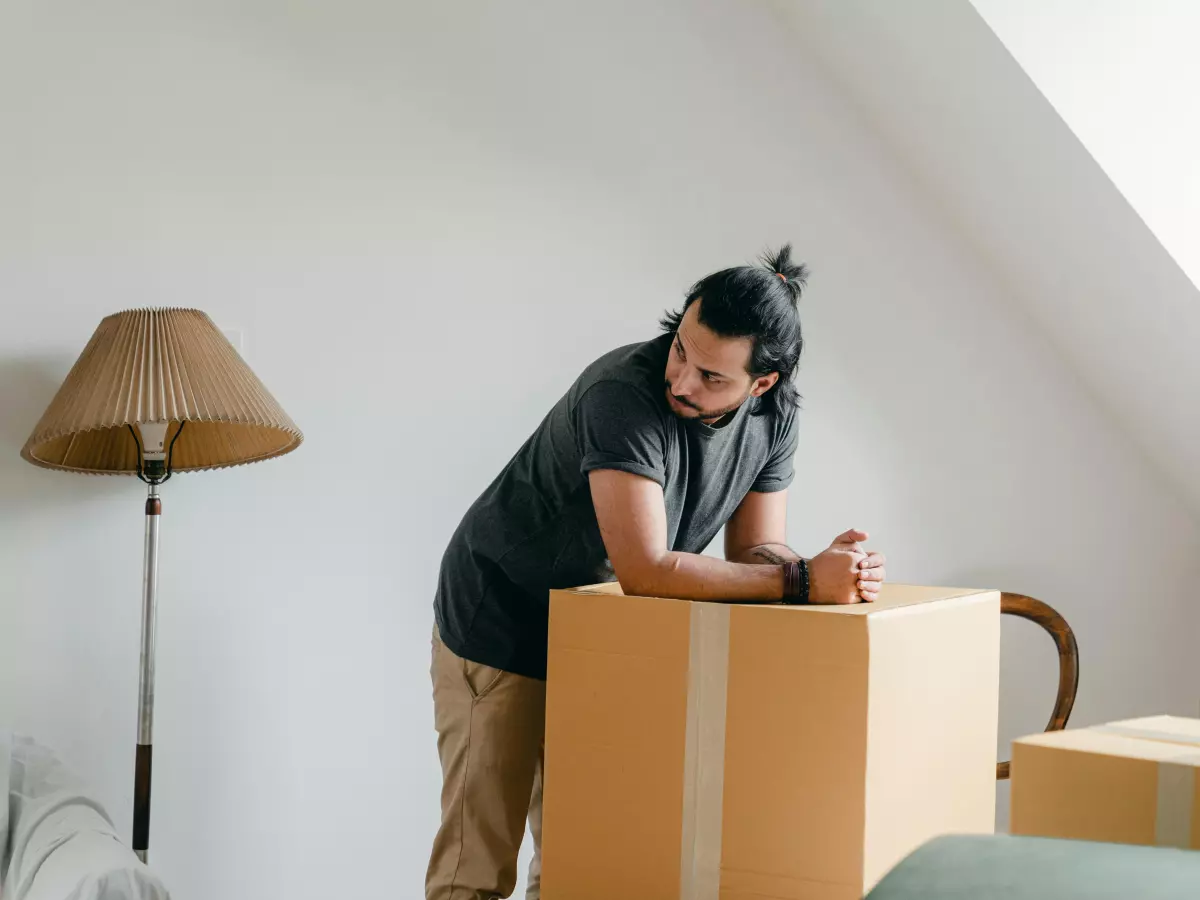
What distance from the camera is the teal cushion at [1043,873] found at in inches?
19.8

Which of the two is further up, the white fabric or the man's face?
the man's face

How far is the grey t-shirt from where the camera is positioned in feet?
4.39

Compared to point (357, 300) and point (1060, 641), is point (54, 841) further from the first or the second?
point (1060, 641)

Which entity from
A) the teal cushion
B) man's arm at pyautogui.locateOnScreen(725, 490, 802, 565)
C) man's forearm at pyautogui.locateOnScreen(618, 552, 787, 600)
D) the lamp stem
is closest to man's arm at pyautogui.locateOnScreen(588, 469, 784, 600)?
man's forearm at pyautogui.locateOnScreen(618, 552, 787, 600)

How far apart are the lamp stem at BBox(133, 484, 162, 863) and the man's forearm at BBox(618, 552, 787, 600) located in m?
0.95

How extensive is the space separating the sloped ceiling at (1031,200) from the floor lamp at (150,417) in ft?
5.01

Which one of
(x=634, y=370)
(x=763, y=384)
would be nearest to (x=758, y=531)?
(x=763, y=384)

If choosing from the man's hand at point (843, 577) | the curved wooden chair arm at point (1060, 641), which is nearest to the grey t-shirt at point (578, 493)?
the man's hand at point (843, 577)

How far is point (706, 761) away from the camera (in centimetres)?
111

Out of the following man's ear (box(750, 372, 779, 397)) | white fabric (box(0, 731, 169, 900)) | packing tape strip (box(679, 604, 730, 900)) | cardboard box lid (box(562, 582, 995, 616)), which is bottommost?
white fabric (box(0, 731, 169, 900))

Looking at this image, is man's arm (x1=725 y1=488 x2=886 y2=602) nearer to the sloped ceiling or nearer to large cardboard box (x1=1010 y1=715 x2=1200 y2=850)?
large cardboard box (x1=1010 y1=715 x2=1200 y2=850)

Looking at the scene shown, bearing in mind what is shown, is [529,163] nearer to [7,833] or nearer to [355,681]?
[355,681]

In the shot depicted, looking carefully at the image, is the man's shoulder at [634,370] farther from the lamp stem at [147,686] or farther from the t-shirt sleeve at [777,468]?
the lamp stem at [147,686]

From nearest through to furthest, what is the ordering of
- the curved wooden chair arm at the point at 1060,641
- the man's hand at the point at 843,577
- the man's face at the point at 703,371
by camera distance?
the man's hand at the point at 843,577 < the man's face at the point at 703,371 < the curved wooden chair arm at the point at 1060,641
